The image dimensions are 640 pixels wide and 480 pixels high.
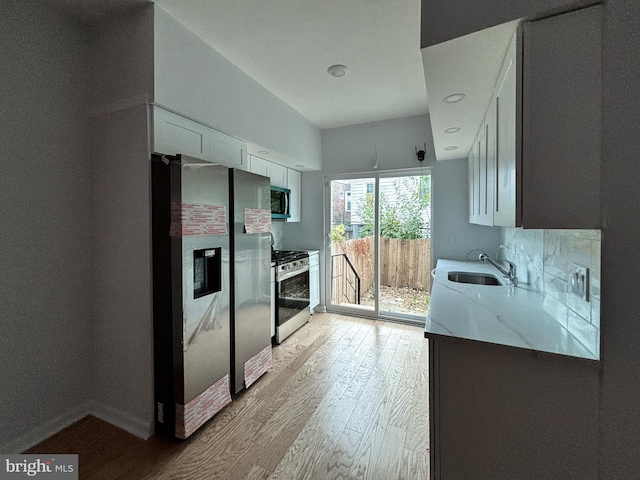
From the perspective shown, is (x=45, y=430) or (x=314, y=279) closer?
(x=45, y=430)

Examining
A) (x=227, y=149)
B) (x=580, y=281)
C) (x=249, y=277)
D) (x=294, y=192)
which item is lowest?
(x=249, y=277)

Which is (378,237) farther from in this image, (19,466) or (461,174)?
(19,466)

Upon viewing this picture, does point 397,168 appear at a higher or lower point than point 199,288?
higher

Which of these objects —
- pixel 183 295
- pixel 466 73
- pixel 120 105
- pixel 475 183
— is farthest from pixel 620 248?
pixel 120 105

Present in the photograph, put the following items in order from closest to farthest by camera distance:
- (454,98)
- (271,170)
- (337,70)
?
(454,98) < (337,70) < (271,170)

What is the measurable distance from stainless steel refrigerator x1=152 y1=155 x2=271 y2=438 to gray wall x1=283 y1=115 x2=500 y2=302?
1.87m

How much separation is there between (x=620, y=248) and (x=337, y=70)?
7.46ft

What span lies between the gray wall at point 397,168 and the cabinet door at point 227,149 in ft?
5.45

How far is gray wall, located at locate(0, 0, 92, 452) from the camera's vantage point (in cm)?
155

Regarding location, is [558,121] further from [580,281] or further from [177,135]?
[177,135]

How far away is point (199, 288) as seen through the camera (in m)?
1.86

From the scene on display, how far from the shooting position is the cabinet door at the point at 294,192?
3.77m

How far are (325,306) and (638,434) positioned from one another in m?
3.30

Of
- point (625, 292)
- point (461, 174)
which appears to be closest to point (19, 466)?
point (625, 292)
